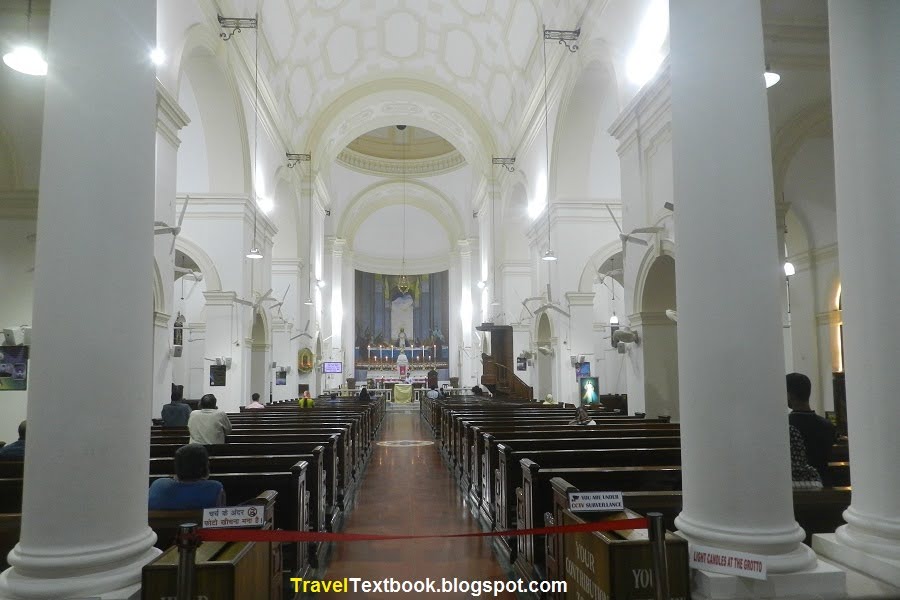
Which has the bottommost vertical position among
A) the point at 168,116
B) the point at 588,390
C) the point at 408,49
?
A: the point at 588,390

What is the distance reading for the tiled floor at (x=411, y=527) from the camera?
4.49 meters

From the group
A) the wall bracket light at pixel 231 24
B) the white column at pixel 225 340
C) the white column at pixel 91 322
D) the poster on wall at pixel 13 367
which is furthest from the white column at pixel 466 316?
the white column at pixel 91 322

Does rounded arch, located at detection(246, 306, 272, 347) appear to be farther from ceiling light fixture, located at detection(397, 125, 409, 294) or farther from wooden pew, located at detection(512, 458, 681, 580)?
ceiling light fixture, located at detection(397, 125, 409, 294)

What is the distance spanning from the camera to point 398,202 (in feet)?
105

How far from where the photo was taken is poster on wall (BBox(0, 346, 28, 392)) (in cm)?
738

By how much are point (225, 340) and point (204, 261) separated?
170cm

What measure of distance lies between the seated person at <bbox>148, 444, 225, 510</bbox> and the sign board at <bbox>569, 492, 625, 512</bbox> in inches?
74.2

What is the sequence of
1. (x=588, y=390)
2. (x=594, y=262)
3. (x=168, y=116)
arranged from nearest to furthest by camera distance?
1. (x=168, y=116)
2. (x=588, y=390)
3. (x=594, y=262)

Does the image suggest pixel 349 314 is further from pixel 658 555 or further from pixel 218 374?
pixel 658 555

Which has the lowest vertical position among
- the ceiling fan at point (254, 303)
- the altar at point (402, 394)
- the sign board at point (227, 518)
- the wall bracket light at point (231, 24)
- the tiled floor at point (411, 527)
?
the tiled floor at point (411, 527)

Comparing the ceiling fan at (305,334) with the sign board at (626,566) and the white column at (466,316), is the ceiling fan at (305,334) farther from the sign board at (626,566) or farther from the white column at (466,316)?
the sign board at (626,566)

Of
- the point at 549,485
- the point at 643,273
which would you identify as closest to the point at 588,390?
the point at 643,273

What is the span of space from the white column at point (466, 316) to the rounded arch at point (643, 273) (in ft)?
56.9

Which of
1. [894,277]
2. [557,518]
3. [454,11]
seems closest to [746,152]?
[894,277]
